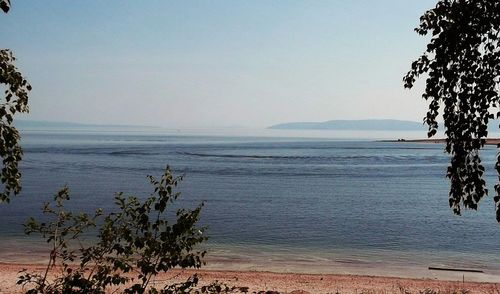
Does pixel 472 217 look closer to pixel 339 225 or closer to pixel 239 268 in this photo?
pixel 339 225

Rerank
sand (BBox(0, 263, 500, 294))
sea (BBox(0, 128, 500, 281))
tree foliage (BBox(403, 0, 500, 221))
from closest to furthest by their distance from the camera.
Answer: tree foliage (BBox(403, 0, 500, 221))
sand (BBox(0, 263, 500, 294))
sea (BBox(0, 128, 500, 281))

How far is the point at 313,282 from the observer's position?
64.4 feet

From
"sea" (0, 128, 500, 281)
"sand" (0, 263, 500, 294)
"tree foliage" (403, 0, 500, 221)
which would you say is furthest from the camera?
"sea" (0, 128, 500, 281)

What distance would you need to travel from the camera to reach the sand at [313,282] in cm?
1817

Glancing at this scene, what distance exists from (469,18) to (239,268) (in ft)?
54.3

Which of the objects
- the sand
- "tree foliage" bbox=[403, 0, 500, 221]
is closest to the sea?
the sand

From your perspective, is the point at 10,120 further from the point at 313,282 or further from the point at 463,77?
the point at 313,282

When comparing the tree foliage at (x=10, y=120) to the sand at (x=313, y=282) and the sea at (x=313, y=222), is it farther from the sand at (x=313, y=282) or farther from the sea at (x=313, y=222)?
the sand at (x=313, y=282)

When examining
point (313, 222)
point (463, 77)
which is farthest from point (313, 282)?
point (313, 222)

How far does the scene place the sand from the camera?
59.6 ft

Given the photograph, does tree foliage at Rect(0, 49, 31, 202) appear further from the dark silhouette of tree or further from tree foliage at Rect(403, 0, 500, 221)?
tree foliage at Rect(403, 0, 500, 221)

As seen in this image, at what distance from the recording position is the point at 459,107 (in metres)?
8.48

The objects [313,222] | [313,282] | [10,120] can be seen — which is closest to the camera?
[10,120]

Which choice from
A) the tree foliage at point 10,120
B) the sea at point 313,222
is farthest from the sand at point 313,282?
the tree foliage at point 10,120
